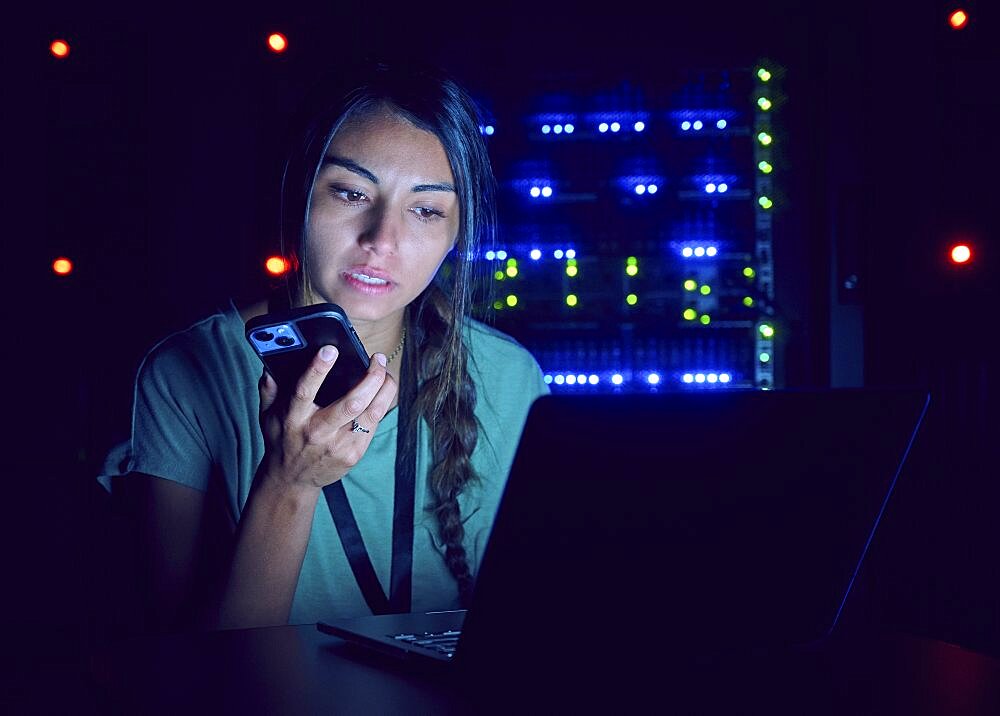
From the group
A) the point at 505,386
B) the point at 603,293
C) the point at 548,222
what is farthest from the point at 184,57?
the point at 505,386

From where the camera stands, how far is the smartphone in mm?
1041

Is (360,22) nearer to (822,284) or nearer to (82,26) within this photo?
(82,26)

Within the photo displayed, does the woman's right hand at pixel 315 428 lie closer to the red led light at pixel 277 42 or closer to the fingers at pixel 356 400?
the fingers at pixel 356 400

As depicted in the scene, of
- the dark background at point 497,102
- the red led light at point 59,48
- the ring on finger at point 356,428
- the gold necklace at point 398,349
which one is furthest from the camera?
the red led light at point 59,48

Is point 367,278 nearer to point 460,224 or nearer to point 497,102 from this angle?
point 460,224

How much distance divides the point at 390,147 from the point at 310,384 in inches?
19.5

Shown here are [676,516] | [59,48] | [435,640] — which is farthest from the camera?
[59,48]

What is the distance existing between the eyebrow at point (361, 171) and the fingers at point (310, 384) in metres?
0.41

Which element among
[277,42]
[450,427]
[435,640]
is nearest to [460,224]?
[450,427]

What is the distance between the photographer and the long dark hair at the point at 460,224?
1.45m

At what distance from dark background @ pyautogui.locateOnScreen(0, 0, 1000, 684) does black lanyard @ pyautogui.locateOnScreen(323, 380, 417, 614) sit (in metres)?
1.24

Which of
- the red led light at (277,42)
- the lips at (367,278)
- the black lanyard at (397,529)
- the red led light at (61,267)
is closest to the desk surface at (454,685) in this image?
the black lanyard at (397,529)

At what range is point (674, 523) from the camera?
702 millimetres

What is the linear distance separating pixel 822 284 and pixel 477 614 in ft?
6.75
